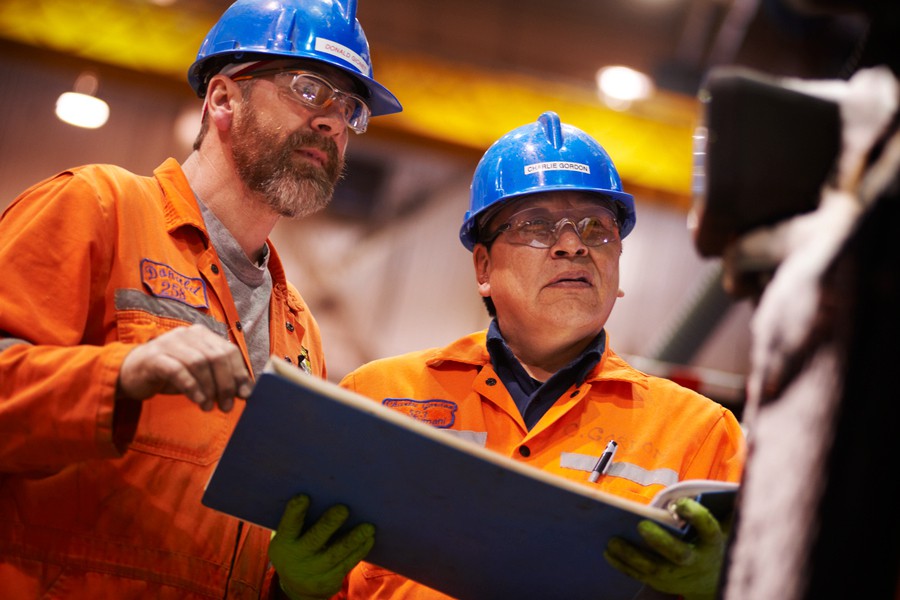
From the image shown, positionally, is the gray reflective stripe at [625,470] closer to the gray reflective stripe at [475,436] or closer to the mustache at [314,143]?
the gray reflective stripe at [475,436]

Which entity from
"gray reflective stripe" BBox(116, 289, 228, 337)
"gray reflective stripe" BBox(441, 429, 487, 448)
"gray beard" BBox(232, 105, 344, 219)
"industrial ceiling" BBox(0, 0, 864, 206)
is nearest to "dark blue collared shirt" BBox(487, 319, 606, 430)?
"gray reflective stripe" BBox(441, 429, 487, 448)

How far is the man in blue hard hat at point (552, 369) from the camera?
8.05 feet

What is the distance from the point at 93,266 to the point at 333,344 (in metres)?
10.9

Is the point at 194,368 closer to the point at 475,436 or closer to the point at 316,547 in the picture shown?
the point at 316,547

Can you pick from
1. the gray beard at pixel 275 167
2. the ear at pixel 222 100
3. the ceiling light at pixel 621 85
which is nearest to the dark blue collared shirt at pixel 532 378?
the gray beard at pixel 275 167

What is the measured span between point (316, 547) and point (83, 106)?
37.1 feet

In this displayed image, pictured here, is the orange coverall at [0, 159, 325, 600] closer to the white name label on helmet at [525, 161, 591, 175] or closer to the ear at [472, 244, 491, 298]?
the ear at [472, 244, 491, 298]

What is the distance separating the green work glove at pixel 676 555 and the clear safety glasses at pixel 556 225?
125 cm

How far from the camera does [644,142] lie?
12.6 meters

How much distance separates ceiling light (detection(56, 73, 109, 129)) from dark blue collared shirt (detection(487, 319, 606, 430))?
34.9ft

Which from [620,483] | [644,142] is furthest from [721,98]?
[644,142]

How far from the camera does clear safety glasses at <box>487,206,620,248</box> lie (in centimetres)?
286

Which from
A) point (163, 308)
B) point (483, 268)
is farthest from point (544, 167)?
point (163, 308)

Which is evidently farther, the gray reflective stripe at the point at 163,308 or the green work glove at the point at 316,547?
the gray reflective stripe at the point at 163,308
